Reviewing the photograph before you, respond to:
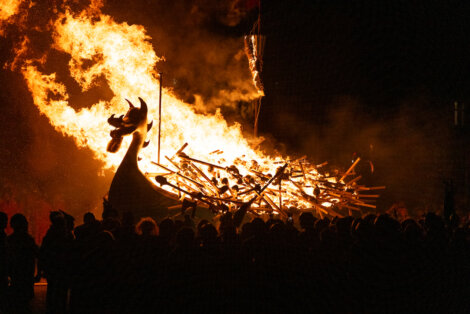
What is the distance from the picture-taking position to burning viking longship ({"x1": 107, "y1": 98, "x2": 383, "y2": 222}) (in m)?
8.80

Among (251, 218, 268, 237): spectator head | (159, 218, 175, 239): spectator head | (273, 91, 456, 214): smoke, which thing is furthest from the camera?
(273, 91, 456, 214): smoke

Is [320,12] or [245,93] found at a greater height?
[320,12]

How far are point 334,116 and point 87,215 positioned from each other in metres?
13.3

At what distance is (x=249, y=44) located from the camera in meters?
14.3

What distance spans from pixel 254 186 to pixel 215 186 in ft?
2.50

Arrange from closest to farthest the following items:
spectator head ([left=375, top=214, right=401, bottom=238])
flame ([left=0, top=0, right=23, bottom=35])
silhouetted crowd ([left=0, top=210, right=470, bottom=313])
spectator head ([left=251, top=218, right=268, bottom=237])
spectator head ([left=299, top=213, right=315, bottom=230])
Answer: silhouetted crowd ([left=0, top=210, right=470, bottom=313]) < spectator head ([left=375, top=214, right=401, bottom=238]) < spectator head ([left=251, top=218, right=268, bottom=237]) < spectator head ([left=299, top=213, right=315, bottom=230]) < flame ([left=0, top=0, right=23, bottom=35])

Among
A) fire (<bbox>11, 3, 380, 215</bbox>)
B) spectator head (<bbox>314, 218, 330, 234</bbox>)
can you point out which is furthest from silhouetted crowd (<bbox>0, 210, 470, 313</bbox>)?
fire (<bbox>11, 3, 380, 215</bbox>)

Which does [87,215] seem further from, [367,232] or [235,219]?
[367,232]

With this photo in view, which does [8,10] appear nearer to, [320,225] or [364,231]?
[320,225]

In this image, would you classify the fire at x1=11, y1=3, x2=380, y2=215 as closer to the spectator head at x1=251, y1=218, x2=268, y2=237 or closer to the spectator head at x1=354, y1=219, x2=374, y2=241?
the spectator head at x1=251, y1=218, x2=268, y2=237

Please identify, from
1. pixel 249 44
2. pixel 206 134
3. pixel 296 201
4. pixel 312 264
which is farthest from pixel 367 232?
pixel 249 44

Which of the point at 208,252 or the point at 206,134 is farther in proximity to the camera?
the point at 206,134

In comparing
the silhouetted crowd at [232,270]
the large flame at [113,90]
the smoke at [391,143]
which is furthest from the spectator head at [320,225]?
the smoke at [391,143]

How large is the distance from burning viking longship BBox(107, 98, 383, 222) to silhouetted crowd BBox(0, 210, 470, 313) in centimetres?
342
